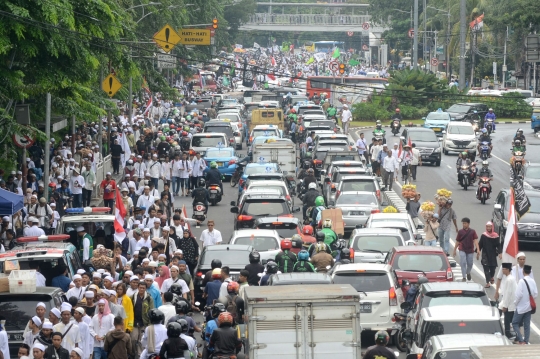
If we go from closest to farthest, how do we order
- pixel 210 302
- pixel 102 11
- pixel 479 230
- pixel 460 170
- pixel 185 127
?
pixel 210 302, pixel 102 11, pixel 479 230, pixel 460 170, pixel 185 127

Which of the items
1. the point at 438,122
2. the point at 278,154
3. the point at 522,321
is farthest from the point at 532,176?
the point at 438,122

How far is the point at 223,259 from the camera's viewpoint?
70.2ft

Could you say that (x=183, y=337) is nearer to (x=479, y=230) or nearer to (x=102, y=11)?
(x=102, y=11)

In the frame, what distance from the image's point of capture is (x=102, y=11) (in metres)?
24.7

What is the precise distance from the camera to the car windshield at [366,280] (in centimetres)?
1861

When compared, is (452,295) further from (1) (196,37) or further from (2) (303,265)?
(1) (196,37)

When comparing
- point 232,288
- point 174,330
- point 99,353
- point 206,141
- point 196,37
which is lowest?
point 206,141

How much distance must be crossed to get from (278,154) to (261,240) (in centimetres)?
1639

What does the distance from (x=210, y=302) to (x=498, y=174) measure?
28.6 metres

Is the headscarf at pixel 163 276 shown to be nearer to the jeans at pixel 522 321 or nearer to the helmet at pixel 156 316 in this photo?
the helmet at pixel 156 316

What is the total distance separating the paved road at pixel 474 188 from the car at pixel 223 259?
5.13 metres

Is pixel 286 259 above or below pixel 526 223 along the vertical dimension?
above

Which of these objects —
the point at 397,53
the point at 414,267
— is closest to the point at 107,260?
the point at 414,267

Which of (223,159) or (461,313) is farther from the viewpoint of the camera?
(223,159)
